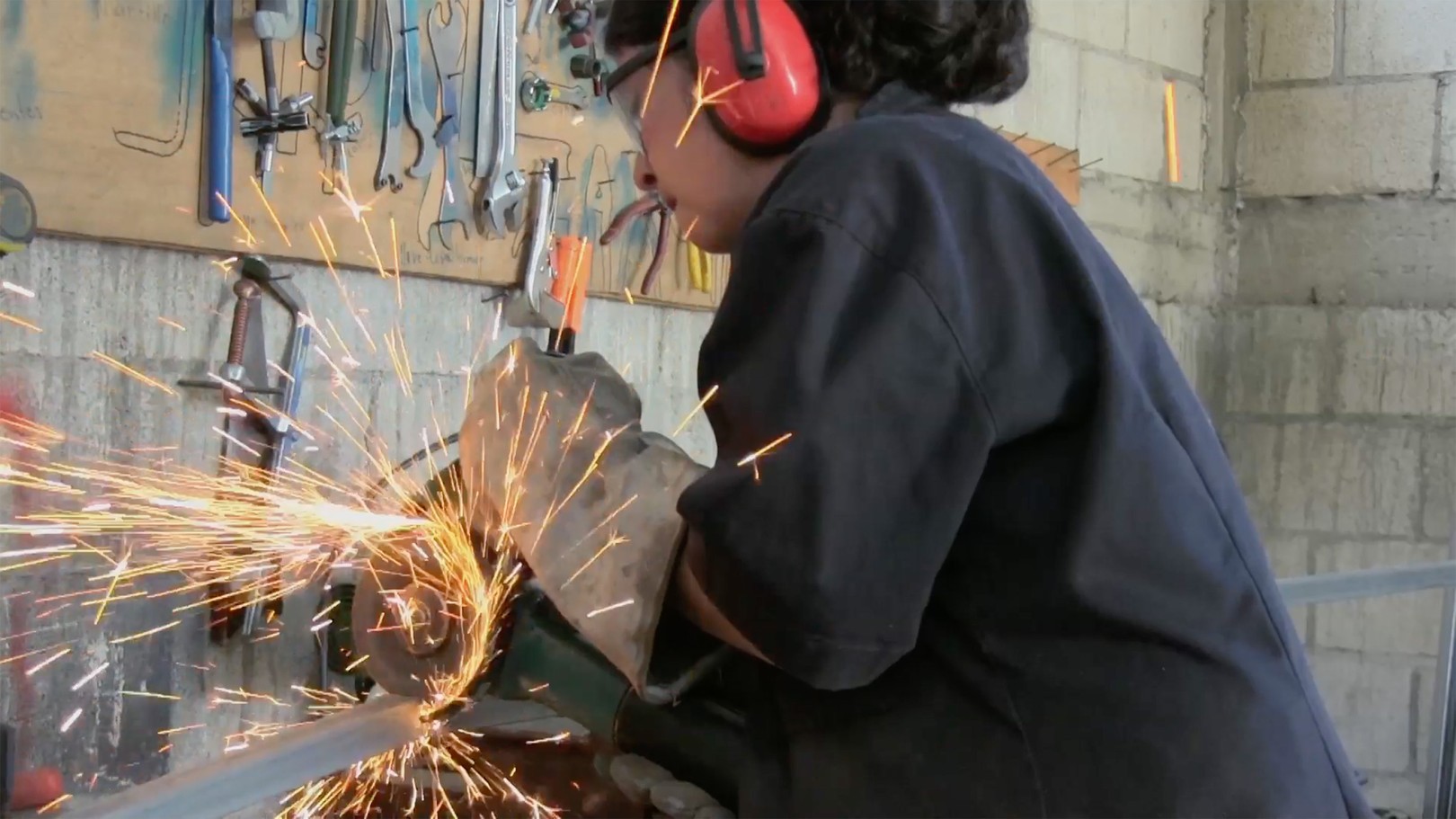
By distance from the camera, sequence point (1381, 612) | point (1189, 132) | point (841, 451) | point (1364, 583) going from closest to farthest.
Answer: point (841, 451), point (1364, 583), point (1381, 612), point (1189, 132)

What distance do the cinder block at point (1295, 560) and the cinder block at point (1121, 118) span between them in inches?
35.6

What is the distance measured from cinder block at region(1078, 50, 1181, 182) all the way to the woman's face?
6.13ft

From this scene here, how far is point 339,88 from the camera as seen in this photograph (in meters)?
1.47

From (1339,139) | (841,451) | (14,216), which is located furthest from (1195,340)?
(14,216)

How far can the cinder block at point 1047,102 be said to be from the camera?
8.62 ft

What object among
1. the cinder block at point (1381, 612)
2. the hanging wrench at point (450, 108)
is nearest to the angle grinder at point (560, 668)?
the hanging wrench at point (450, 108)

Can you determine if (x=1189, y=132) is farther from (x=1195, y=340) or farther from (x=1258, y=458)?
(x=1258, y=458)

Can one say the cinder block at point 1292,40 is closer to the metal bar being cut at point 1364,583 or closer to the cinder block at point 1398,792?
the metal bar being cut at point 1364,583

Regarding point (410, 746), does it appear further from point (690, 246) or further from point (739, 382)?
point (690, 246)

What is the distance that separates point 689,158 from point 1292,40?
2.51m

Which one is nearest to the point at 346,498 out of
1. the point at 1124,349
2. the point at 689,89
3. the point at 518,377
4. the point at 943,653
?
the point at 518,377

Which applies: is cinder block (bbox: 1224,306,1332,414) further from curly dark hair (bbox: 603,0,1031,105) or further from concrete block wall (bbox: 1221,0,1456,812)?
curly dark hair (bbox: 603,0,1031,105)

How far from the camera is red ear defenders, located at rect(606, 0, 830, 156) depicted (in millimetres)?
1042

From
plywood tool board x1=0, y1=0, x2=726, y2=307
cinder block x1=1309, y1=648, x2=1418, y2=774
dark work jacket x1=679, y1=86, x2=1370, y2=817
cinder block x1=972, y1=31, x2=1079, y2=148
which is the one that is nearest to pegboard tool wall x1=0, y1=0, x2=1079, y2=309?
plywood tool board x1=0, y1=0, x2=726, y2=307
